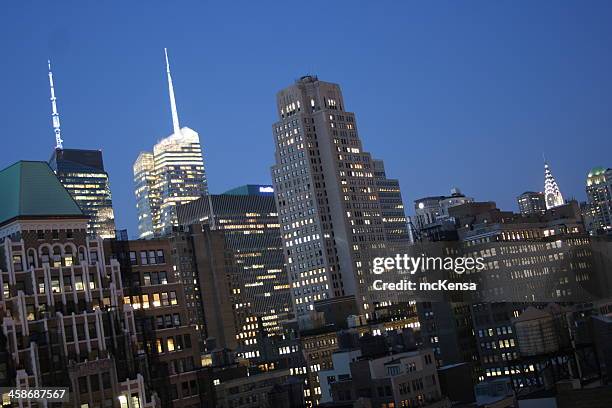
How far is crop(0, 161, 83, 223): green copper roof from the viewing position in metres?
113

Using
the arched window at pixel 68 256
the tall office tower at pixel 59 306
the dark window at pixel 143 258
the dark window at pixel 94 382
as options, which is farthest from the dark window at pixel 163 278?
the dark window at pixel 94 382

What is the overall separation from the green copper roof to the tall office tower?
5.0 inches

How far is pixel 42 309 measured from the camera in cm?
10756

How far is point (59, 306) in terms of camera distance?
110 metres

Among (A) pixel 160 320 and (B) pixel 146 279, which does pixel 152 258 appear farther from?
(A) pixel 160 320

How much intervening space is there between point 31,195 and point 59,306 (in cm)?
1539

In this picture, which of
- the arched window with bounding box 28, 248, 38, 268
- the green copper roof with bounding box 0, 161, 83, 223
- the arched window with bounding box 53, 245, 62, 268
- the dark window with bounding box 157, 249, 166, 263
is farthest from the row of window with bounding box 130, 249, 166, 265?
the arched window with bounding box 28, 248, 38, 268

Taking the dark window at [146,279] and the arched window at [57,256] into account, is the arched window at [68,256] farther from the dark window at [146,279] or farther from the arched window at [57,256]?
the dark window at [146,279]

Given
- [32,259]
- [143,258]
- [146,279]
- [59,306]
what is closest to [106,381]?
[59,306]

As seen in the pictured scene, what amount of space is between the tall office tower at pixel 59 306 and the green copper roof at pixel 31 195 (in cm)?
13

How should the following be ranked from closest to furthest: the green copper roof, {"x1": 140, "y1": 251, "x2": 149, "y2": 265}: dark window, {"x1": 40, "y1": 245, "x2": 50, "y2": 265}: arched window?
{"x1": 40, "y1": 245, "x2": 50, "y2": 265}: arched window, the green copper roof, {"x1": 140, "y1": 251, "x2": 149, "y2": 265}: dark window

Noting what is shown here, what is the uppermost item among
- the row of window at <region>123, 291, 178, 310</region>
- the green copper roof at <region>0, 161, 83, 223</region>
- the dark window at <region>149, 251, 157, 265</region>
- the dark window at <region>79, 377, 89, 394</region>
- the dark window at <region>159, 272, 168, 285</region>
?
the green copper roof at <region>0, 161, 83, 223</region>

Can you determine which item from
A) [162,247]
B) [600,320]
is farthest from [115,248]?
[600,320]

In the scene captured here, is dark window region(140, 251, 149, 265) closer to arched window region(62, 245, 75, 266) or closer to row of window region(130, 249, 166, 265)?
row of window region(130, 249, 166, 265)
